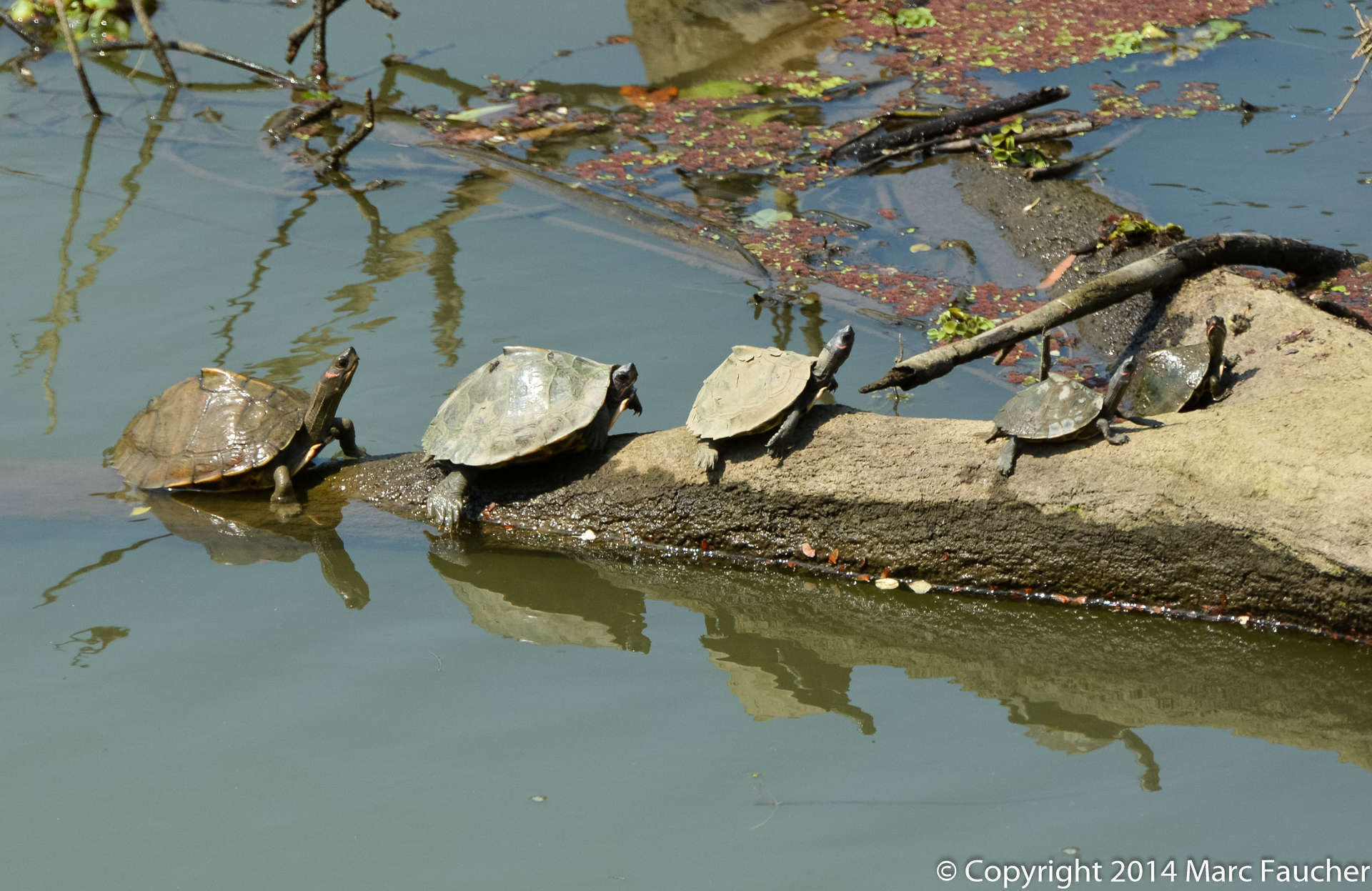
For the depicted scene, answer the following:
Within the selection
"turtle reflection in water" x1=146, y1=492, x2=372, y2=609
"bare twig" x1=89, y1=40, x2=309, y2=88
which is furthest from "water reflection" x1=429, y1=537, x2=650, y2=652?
"bare twig" x1=89, y1=40, x2=309, y2=88

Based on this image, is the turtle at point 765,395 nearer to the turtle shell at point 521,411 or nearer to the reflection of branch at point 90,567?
the turtle shell at point 521,411

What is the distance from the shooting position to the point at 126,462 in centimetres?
524

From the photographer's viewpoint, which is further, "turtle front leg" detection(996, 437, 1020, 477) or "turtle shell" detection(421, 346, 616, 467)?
"turtle shell" detection(421, 346, 616, 467)

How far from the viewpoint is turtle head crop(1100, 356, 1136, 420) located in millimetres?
4195

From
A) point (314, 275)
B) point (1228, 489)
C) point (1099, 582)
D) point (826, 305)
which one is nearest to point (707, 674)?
point (1099, 582)

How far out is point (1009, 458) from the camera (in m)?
4.30

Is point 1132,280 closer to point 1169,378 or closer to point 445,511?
point 1169,378

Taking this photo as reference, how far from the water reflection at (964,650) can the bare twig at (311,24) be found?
24.6ft

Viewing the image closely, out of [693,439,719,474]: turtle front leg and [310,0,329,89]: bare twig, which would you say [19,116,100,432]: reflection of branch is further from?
[693,439,719,474]: turtle front leg

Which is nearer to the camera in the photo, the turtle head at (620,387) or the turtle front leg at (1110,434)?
the turtle front leg at (1110,434)

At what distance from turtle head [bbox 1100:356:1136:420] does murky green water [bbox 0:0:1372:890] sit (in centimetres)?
89

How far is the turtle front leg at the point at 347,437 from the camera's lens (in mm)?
5314

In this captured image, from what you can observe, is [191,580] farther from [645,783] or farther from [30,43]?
[30,43]

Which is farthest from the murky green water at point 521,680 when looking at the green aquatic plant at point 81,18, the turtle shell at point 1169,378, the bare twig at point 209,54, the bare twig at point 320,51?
the green aquatic plant at point 81,18
